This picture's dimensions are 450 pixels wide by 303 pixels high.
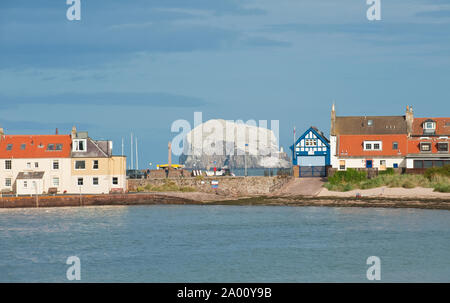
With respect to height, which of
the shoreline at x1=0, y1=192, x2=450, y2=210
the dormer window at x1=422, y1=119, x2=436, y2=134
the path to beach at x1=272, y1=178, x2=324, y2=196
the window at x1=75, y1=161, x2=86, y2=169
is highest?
the dormer window at x1=422, y1=119, x2=436, y2=134

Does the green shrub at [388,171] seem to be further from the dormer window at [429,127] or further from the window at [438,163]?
the dormer window at [429,127]

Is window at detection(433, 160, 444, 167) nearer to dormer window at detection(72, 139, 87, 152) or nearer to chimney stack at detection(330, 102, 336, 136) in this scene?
chimney stack at detection(330, 102, 336, 136)

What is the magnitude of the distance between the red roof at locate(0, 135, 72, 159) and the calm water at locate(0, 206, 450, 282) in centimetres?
1082

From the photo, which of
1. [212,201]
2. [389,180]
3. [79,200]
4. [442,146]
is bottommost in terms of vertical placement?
[212,201]

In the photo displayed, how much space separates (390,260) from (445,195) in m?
31.2

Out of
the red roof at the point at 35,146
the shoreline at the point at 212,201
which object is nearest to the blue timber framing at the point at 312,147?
the shoreline at the point at 212,201

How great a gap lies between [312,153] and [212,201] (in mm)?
18220

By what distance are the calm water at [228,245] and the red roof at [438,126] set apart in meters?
22.7

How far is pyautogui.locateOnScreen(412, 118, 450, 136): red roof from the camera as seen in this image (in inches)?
3174

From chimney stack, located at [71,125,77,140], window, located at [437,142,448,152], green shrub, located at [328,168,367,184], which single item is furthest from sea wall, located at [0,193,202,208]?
window, located at [437,142,448,152]

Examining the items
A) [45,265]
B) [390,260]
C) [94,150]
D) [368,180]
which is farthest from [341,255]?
Answer: [94,150]

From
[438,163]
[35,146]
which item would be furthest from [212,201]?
[438,163]

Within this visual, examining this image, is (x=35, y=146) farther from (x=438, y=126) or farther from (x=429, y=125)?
(x=438, y=126)

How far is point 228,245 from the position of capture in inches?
1719
